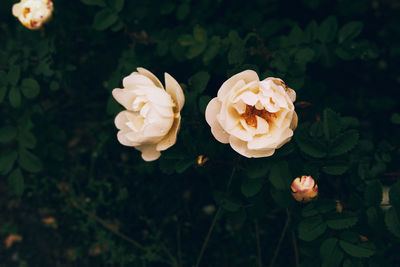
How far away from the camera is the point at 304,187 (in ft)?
3.72

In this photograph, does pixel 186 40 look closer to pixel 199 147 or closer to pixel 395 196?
pixel 199 147

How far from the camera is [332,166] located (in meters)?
1.21

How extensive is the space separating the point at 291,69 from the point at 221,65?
0.40 meters

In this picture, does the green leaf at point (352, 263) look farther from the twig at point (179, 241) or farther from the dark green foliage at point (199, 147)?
the twig at point (179, 241)

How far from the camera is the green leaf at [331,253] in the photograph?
1.19 metres

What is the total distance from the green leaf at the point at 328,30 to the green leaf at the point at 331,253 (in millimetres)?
883

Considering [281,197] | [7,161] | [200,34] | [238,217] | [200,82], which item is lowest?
[238,217]

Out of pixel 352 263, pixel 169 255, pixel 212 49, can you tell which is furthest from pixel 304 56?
pixel 169 255

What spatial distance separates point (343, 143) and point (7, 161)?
1.52 meters

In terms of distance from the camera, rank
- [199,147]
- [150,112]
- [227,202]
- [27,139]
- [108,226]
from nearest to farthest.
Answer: [150,112], [199,147], [227,202], [27,139], [108,226]

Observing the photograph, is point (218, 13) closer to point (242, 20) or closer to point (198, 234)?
point (242, 20)

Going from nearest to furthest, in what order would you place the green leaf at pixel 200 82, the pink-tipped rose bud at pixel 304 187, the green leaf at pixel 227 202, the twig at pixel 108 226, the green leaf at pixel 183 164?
the pink-tipped rose bud at pixel 304 187, the green leaf at pixel 183 164, the green leaf at pixel 200 82, the green leaf at pixel 227 202, the twig at pixel 108 226

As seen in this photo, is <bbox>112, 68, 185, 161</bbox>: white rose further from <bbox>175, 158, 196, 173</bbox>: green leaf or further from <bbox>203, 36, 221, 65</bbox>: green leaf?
<bbox>203, 36, 221, 65</bbox>: green leaf

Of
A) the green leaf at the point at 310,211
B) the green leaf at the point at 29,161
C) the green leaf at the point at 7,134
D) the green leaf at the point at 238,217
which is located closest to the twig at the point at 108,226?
the green leaf at the point at 29,161
